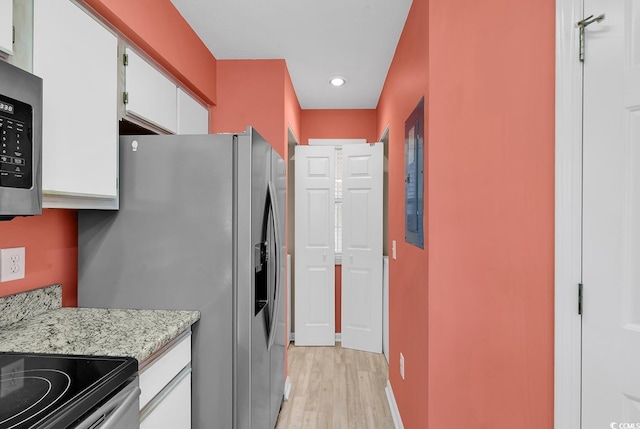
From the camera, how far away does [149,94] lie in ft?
5.95

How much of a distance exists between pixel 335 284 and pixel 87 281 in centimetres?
277

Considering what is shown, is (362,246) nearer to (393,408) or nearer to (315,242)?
(315,242)

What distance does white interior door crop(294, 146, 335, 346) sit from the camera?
12.2 feet

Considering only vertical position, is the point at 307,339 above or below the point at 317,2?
Answer: below

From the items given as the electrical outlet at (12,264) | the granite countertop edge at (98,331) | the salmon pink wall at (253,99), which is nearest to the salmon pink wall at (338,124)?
the salmon pink wall at (253,99)

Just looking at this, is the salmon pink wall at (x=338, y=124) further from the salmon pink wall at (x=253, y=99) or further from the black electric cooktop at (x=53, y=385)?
the black electric cooktop at (x=53, y=385)
